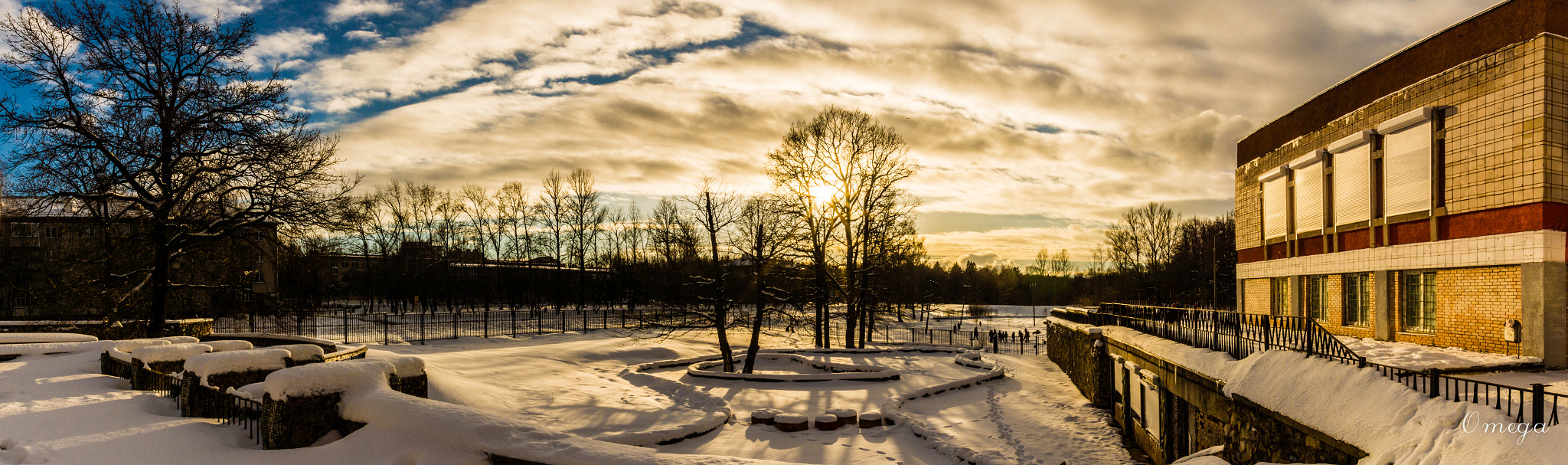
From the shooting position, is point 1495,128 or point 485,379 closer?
point 1495,128

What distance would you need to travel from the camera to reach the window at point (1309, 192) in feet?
63.0

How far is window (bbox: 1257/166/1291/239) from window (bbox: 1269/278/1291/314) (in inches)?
62.2

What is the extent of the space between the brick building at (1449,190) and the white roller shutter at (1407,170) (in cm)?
4

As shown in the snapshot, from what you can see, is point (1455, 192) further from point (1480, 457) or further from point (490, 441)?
point (490, 441)

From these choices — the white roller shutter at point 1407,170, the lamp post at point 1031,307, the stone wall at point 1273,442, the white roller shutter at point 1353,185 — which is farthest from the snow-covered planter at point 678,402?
the lamp post at point 1031,307

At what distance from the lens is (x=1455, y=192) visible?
14.0 meters

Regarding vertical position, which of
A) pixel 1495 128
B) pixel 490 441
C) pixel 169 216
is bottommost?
pixel 490 441

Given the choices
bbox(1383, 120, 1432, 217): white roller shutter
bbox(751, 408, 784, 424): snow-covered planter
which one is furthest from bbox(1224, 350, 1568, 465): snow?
bbox(1383, 120, 1432, 217): white roller shutter

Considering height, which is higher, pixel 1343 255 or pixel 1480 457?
pixel 1343 255

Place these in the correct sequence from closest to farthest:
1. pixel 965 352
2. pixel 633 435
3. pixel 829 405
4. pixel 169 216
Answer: pixel 633 435 → pixel 829 405 → pixel 169 216 → pixel 965 352

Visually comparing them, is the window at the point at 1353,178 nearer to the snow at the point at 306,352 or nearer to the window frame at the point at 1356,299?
the window frame at the point at 1356,299

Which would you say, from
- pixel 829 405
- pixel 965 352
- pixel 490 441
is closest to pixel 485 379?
pixel 829 405

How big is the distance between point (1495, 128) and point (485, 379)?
76.9ft

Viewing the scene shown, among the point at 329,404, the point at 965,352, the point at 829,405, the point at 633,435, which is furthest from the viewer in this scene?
the point at 965,352
